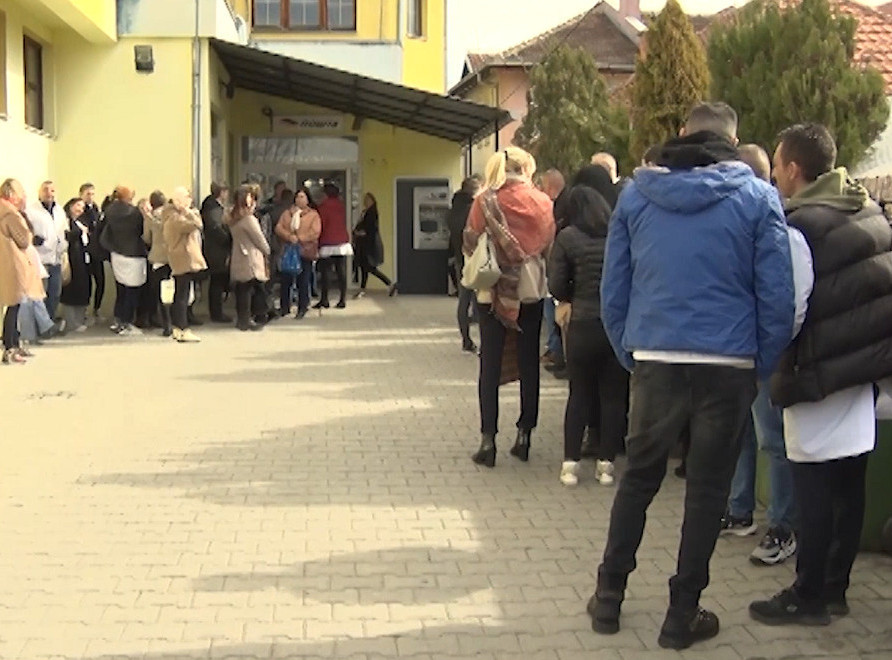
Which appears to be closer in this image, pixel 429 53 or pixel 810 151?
pixel 810 151

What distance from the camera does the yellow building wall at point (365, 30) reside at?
80.3ft

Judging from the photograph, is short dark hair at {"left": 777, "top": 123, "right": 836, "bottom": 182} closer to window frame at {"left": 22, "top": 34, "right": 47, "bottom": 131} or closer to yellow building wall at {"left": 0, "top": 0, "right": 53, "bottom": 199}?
yellow building wall at {"left": 0, "top": 0, "right": 53, "bottom": 199}

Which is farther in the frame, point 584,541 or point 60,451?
point 60,451

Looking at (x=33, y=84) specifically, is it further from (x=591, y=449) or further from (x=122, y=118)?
(x=591, y=449)

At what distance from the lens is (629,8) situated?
4966 centimetres

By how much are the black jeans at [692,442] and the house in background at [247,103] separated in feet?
38.3

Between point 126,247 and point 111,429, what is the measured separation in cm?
642

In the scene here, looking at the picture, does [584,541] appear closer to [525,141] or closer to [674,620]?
[674,620]

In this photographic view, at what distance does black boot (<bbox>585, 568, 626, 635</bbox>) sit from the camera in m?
4.91

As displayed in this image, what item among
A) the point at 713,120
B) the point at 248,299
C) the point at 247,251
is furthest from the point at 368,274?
the point at 713,120

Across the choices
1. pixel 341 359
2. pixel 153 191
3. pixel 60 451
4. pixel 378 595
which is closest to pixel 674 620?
pixel 378 595

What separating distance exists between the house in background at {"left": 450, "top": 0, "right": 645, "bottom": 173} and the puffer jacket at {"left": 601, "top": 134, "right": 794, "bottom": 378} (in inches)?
1002

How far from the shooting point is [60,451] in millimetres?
8508

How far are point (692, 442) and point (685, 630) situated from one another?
70cm
